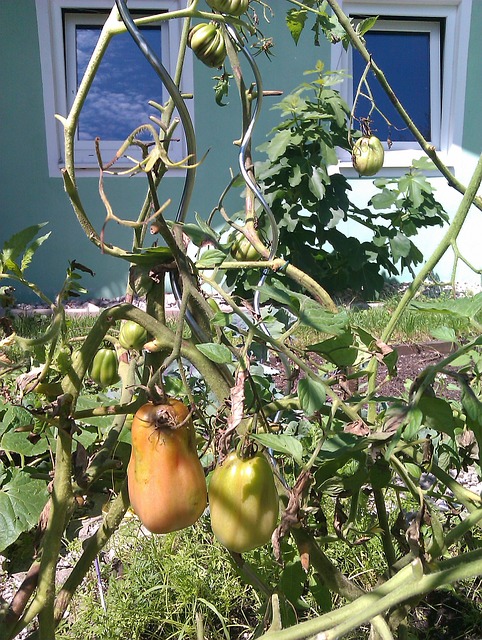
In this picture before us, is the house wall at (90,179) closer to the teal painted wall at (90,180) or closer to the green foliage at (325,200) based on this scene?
the teal painted wall at (90,180)

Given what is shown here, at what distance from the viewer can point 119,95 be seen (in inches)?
168

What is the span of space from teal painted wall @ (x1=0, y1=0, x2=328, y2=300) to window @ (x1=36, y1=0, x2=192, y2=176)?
A: 0.11 m

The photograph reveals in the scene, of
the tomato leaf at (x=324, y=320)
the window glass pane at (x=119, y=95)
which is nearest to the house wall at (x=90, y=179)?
the window glass pane at (x=119, y=95)

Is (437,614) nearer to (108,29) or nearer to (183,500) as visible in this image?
(183,500)

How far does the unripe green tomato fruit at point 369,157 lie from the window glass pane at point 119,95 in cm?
300

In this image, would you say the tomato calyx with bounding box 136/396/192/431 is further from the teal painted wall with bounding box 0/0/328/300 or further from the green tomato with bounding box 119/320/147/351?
the teal painted wall with bounding box 0/0/328/300

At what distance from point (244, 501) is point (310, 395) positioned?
3.9 inches

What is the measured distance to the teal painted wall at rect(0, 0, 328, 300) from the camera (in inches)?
158

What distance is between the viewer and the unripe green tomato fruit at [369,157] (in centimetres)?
144

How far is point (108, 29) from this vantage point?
0.52 meters

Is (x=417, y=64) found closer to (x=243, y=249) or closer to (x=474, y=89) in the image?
(x=474, y=89)

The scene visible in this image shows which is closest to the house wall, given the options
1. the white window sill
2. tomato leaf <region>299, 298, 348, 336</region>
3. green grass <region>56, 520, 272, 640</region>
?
the white window sill

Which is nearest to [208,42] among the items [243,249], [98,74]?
[243,249]

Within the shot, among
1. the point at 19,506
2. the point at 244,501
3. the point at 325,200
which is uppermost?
the point at 244,501
